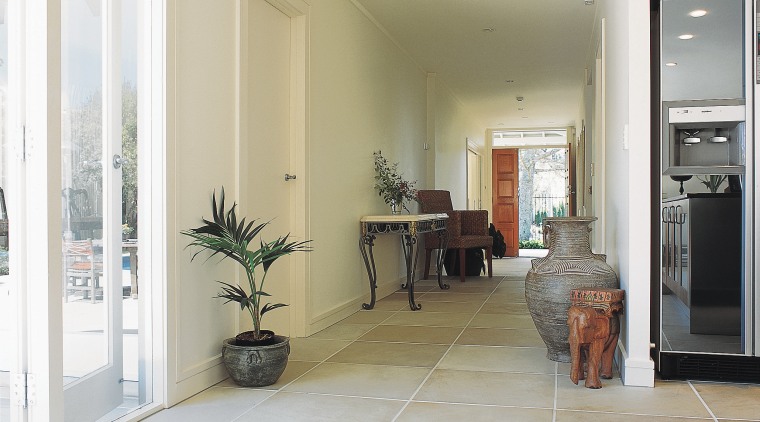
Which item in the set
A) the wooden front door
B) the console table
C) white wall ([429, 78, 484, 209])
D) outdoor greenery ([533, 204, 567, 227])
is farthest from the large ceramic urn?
outdoor greenery ([533, 204, 567, 227])

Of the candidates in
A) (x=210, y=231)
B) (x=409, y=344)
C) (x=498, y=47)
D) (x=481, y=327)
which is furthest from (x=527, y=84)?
(x=210, y=231)

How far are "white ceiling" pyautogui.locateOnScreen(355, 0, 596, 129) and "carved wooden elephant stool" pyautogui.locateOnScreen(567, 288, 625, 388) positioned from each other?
115 inches

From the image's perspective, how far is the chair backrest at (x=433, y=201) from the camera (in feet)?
22.1

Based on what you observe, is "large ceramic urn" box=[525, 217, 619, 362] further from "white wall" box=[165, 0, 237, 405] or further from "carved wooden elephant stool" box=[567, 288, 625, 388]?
"white wall" box=[165, 0, 237, 405]

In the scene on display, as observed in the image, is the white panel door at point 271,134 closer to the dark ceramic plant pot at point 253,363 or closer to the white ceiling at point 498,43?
the dark ceramic plant pot at point 253,363

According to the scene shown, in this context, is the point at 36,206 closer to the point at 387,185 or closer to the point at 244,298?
the point at 244,298

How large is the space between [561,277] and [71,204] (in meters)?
2.09

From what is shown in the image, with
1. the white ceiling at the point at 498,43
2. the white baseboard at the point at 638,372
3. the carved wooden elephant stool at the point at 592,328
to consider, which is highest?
the white ceiling at the point at 498,43

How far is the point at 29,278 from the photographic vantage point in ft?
6.72

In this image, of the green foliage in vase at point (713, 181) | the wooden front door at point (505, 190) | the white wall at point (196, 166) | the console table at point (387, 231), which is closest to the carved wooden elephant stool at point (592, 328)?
the green foliage in vase at point (713, 181)

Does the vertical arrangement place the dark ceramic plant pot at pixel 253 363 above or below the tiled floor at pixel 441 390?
→ above

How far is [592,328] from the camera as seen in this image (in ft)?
9.35

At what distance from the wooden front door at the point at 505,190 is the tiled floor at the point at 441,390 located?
852 cm

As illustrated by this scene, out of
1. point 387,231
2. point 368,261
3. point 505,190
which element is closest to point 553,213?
point 505,190
